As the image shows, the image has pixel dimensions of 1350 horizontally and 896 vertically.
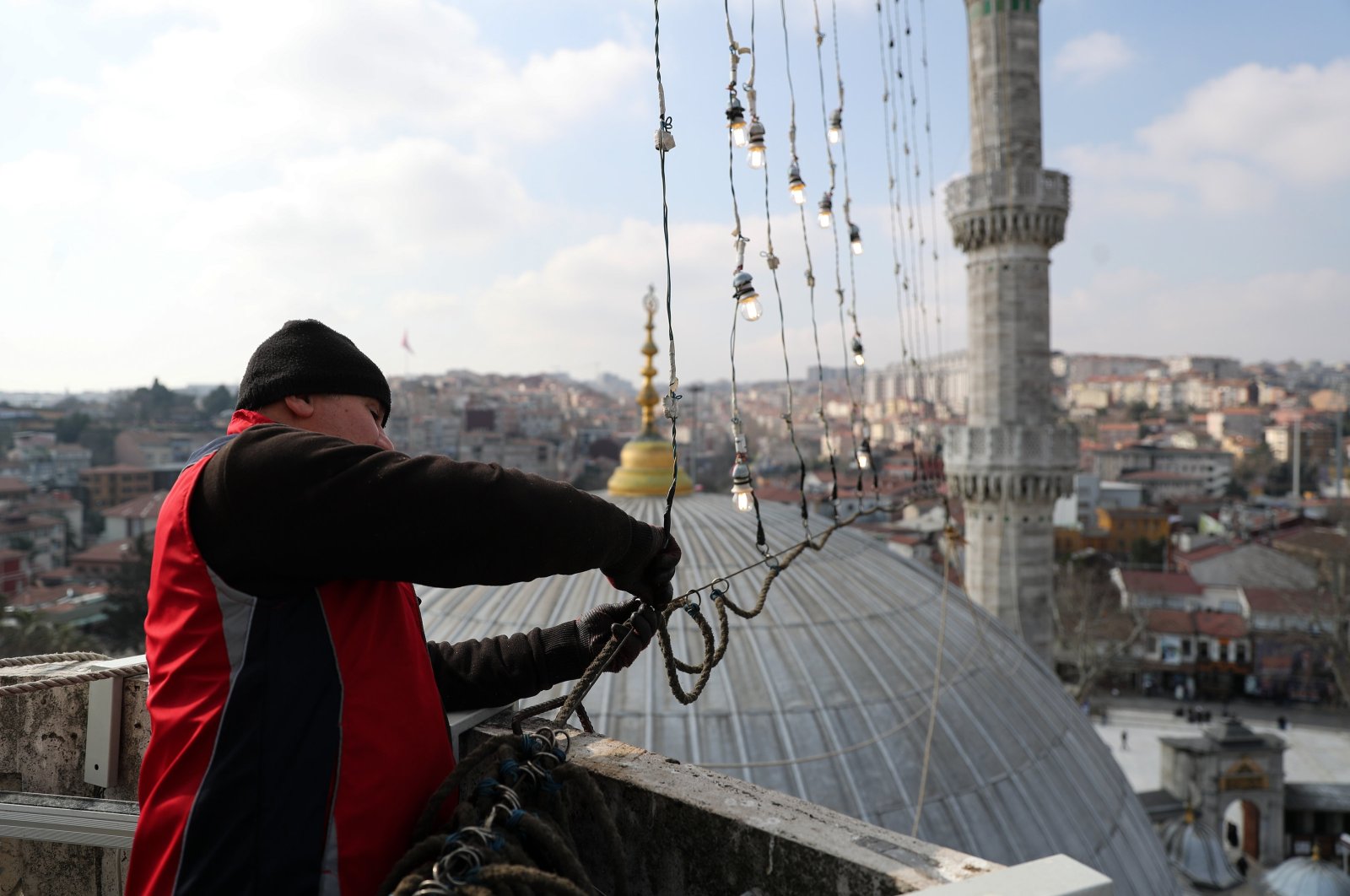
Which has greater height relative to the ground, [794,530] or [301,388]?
[301,388]

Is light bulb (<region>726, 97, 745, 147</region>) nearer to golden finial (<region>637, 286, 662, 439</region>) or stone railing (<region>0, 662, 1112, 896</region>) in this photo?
stone railing (<region>0, 662, 1112, 896</region>)

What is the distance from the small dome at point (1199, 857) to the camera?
1375 centimetres

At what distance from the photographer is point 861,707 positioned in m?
5.97

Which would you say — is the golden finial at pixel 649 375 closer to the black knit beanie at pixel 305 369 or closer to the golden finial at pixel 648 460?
the golden finial at pixel 648 460

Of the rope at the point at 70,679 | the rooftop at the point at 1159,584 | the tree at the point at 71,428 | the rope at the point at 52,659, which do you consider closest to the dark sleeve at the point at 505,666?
the rope at the point at 70,679

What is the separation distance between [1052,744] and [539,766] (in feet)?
20.1

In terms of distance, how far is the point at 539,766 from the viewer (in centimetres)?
180

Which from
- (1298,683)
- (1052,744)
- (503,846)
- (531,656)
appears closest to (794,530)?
(1052,744)

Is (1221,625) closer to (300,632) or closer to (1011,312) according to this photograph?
(1011,312)

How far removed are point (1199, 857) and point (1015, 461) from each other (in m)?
6.62

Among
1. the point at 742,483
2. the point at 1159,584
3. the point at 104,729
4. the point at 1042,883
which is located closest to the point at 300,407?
the point at 104,729

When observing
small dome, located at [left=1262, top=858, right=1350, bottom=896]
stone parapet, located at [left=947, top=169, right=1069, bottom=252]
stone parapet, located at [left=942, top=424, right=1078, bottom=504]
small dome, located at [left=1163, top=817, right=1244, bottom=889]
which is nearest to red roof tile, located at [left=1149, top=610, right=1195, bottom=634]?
small dome, located at [left=1163, top=817, right=1244, bottom=889]

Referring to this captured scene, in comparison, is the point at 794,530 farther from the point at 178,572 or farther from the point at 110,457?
the point at 110,457

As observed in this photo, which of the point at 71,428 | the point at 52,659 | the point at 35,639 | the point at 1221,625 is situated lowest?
the point at 1221,625
